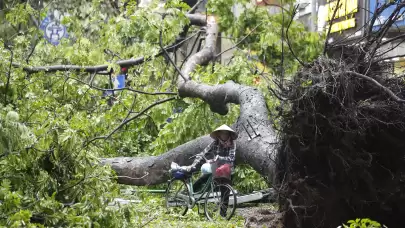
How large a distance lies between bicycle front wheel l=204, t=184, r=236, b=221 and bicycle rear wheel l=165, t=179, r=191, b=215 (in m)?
0.39

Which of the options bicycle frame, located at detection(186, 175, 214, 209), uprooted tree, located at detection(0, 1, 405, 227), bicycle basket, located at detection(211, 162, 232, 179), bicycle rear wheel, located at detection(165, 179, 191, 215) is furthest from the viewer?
bicycle rear wheel, located at detection(165, 179, 191, 215)

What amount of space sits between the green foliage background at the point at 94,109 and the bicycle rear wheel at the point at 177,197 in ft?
0.73

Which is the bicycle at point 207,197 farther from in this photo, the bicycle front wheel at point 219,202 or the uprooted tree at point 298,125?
the uprooted tree at point 298,125

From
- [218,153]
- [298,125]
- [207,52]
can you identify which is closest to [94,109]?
[207,52]

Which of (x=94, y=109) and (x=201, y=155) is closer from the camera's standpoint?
(x=201, y=155)

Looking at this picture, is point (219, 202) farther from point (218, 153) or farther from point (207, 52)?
point (207, 52)

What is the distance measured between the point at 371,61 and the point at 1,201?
3.65 metres

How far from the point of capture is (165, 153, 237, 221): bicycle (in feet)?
27.8

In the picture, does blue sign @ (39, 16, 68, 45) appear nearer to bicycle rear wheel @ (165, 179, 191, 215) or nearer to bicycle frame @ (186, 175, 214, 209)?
bicycle rear wheel @ (165, 179, 191, 215)

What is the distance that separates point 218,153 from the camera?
8.52 meters

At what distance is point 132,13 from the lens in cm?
1127

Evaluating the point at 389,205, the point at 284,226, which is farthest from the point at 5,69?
the point at 389,205

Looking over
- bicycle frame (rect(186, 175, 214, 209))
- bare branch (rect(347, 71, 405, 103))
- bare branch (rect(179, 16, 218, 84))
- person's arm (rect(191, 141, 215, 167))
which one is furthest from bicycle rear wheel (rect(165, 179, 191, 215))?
bare branch (rect(347, 71, 405, 103))

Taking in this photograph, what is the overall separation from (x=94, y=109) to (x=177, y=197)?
2.68m
